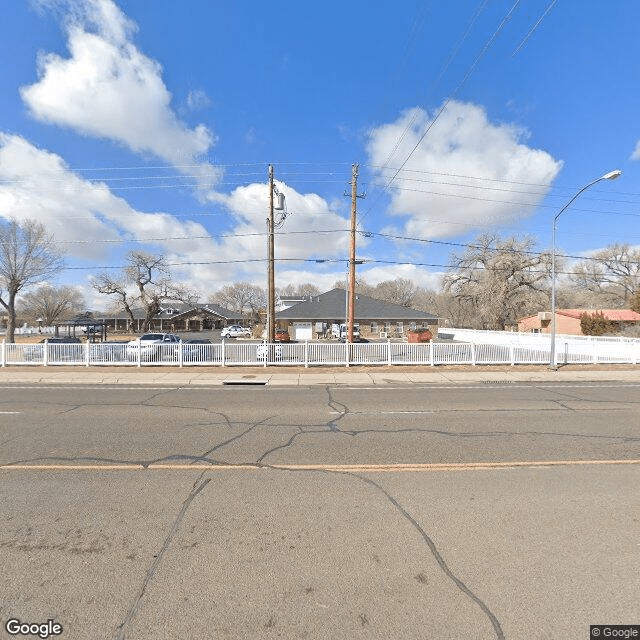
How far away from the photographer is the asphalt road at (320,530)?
89.8 inches

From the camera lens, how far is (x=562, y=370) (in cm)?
1628

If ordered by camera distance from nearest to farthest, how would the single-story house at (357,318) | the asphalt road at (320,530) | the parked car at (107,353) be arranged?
the asphalt road at (320,530), the parked car at (107,353), the single-story house at (357,318)

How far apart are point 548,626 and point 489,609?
1.10 feet

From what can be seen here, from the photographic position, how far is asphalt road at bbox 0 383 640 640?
2.28 meters

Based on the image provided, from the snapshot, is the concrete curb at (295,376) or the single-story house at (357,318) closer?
the concrete curb at (295,376)

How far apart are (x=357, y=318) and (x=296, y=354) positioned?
24085 mm

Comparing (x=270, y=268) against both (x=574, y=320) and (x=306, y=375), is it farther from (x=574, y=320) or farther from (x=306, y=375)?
(x=574, y=320)

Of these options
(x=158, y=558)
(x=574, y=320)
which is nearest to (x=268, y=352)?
(x=158, y=558)

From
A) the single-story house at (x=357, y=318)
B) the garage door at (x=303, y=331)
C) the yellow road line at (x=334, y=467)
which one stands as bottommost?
the yellow road line at (x=334, y=467)

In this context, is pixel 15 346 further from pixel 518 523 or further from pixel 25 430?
pixel 518 523

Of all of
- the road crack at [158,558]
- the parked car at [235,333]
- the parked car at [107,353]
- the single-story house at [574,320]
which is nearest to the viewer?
the road crack at [158,558]

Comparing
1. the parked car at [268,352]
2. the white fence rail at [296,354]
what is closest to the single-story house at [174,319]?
the white fence rail at [296,354]

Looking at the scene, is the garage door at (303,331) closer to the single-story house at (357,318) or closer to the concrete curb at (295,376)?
the single-story house at (357,318)

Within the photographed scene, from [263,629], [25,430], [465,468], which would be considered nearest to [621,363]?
[465,468]
